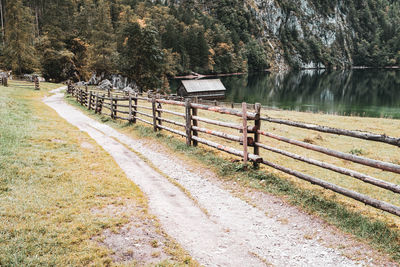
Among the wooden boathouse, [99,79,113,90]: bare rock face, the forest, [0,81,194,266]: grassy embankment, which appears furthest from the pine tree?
[0,81,194,266]: grassy embankment

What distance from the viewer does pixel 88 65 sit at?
63.9m

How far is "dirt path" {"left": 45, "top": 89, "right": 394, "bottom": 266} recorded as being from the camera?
512 cm

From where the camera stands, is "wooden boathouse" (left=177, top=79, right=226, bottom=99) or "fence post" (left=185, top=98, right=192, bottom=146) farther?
"wooden boathouse" (left=177, top=79, right=226, bottom=99)

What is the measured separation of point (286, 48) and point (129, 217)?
206 m

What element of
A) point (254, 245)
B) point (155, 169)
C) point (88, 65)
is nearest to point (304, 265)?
point (254, 245)

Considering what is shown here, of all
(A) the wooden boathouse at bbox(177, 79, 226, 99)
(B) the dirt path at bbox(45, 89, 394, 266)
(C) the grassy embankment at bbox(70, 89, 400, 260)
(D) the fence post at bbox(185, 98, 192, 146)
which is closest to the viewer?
(B) the dirt path at bbox(45, 89, 394, 266)

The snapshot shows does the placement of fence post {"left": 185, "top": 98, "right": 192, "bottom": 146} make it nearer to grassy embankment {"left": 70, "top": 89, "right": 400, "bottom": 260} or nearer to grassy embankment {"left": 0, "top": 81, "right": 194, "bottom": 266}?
grassy embankment {"left": 70, "top": 89, "right": 400, "bottom": 260}

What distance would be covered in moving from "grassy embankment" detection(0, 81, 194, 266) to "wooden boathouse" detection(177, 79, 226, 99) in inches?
2021

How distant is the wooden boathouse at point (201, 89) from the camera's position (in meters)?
61.9

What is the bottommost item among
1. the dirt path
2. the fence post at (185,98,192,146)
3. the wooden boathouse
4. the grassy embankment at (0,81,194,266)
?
the dirt path

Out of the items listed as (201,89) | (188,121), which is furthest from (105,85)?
(188,121)

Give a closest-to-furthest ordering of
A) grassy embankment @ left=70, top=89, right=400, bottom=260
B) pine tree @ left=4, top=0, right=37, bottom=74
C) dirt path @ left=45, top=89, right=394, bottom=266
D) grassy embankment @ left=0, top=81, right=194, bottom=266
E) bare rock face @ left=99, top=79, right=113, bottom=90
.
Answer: grassy embankment @ left=0, top=81, right=194, bottom=266
dirt path @ left=45, top=89, right=394, bottom=266
grassy embankment @ left=70, top=89, right=400, bottom=260
pine tree @ left=4, top=0, right=37, bottom=74
bare rock face @ left=99, top=79, right=113, bottom=90

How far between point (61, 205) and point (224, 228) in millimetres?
3715

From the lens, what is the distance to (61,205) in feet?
→ 21.5
